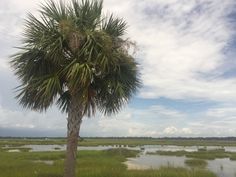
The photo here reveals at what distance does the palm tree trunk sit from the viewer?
1223 centimetres

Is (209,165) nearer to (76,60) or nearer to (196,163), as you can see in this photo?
(196,163)

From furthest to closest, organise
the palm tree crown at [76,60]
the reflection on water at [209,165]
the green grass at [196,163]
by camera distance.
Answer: the green grass at [196,163] → the reflection on water at [209,165] → the palm tree crown at [76,60]

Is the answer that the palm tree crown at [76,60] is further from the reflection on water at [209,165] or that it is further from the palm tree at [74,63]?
the reflection on water at [209,165]

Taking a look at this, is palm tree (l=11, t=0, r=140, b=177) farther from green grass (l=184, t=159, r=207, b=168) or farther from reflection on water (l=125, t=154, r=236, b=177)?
green grass (l=184, t=159, r=207, b=168)

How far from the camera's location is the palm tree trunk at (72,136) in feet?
40.1

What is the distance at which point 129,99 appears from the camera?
13164 millimetres

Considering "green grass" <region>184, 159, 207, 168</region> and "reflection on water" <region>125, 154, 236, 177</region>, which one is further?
"green grass" <region>184, 159, 207, 168</region>

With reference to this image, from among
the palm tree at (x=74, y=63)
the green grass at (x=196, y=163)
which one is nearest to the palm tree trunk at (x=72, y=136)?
the palm tree at (x=74, y=63)

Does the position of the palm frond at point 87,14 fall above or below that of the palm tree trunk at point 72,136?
above

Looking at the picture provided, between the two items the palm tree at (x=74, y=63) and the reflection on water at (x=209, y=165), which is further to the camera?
the reflection on water at (x=209, y=165)

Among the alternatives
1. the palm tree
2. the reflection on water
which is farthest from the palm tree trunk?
the reflection on water

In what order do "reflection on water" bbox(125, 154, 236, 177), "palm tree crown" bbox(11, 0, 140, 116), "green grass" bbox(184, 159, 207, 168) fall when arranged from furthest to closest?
"green grass" bbox(184, 159, 207, 168)
"reflection on water" bbox(125, 154, 236, 177)
"palm tree crown" bbox(11, 0, 140, 116)

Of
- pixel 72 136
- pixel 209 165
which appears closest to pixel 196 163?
pixel 209 165

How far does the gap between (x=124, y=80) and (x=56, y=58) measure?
8.39 feet
